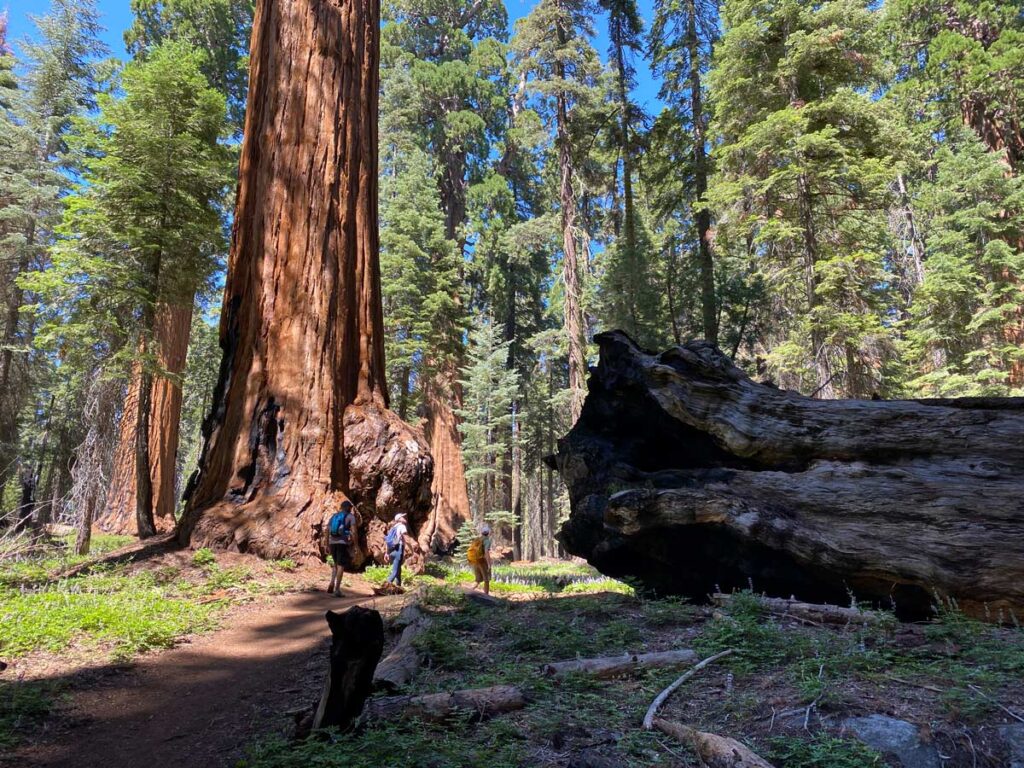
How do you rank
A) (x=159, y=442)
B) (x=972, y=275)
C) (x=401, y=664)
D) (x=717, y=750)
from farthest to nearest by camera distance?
(x=972, y=275) → (x=159, y=442) → (x=401, y=664) → (x=717, y=750)

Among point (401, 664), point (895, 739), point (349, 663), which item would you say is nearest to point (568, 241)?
point (401, 664)

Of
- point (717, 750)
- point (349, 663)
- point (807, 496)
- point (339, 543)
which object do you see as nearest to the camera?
point (717, 750)

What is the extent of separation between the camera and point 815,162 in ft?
49.1

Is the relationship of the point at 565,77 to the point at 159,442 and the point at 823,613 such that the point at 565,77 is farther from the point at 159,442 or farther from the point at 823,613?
the point at 823,613

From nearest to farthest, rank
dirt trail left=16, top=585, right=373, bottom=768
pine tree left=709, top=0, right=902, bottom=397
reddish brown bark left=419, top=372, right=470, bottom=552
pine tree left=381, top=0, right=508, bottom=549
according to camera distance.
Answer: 1. dirt trail left=16, top=585, right=373, bottom=768
2. pine tree left=709, top=0, right=902, bottom=397
3. reddish brown bark left=419, top=372, right=470, bottom=552
4. pine tree left=381, top=0, right=508, bottom=549

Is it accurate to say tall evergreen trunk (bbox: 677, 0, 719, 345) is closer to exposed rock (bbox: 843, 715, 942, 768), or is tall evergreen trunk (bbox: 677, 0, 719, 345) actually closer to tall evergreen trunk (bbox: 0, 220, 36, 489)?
exposed rock (bbox: 843, 715, 942, 768)

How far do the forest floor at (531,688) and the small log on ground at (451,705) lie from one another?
9 centimetres

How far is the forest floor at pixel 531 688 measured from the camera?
2.85 metres

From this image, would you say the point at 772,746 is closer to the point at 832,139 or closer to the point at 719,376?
the point at 719,376

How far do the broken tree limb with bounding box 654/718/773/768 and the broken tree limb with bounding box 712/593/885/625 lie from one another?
8.51 ft

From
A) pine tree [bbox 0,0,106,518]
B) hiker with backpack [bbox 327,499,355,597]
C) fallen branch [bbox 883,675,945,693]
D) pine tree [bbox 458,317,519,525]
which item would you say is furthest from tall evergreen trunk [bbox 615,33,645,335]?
pine tree [bbox 0,0,106,518]

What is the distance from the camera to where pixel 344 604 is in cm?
738

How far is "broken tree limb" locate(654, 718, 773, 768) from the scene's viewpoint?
2.56 m

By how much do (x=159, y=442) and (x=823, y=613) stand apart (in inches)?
611
